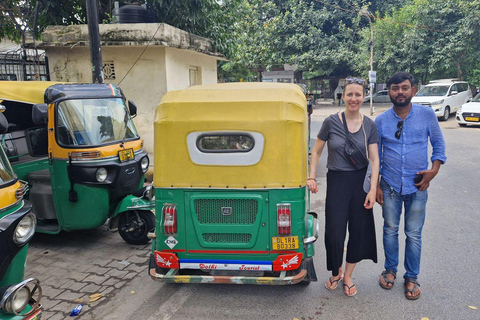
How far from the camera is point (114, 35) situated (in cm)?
905

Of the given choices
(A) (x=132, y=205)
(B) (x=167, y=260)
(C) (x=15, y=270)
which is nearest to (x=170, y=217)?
(B) (x=167, y=260)

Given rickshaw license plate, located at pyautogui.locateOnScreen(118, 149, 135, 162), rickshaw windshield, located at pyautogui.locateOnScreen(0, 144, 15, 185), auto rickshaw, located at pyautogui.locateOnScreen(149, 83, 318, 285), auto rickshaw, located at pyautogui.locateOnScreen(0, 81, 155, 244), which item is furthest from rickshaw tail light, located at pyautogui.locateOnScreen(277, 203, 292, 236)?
rickshaw license plate, located at pyautogui.locateOnScreen(118, 149, 135, 162)

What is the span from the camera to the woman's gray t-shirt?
3.26 meters

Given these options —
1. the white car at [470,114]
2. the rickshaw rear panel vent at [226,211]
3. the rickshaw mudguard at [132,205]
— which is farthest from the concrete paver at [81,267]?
the white car at [470,114]

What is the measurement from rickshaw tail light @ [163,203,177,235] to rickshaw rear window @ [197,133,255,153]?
564mm

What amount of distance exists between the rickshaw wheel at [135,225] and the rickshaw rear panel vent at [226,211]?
1.78 m

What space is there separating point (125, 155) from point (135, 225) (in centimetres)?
91

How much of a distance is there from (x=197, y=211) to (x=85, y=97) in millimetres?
2482

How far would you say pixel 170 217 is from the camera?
3.23 m

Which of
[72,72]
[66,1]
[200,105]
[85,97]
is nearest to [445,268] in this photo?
[200,105]

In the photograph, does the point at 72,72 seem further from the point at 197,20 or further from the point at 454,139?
the point at 454,139

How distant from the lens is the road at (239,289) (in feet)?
10.8

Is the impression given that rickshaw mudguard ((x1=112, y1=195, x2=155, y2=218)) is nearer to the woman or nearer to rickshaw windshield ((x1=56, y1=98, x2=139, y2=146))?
rickshaw windshield ((x1=56, y1=98, x2=139, y2=146))

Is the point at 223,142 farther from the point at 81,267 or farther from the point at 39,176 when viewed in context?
the point at 39,176
